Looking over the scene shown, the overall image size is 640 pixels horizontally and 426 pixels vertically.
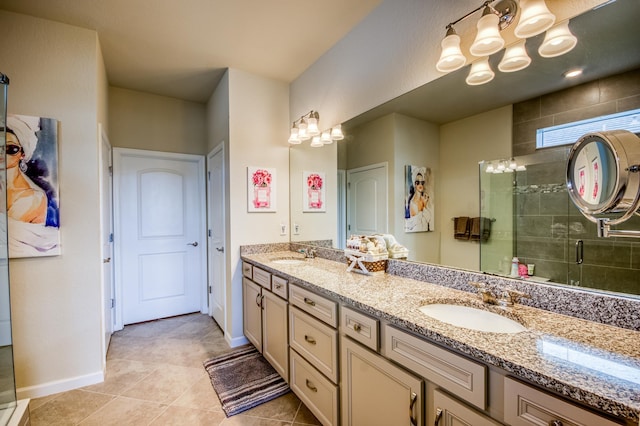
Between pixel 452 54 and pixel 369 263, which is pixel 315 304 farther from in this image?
pixel 452 54

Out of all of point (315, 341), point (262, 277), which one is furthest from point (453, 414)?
point (262, 277)

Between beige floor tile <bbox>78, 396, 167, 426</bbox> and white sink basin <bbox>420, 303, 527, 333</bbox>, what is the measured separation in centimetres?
187

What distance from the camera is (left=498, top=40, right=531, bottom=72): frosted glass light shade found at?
1223mm

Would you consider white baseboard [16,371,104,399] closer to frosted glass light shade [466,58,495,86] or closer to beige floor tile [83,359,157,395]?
beige floor tile [83,359,157,395]

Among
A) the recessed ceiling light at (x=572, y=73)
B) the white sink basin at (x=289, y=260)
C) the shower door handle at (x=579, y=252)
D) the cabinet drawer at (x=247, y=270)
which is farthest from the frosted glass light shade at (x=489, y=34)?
the cabinet drawer at (x=247, y=270)

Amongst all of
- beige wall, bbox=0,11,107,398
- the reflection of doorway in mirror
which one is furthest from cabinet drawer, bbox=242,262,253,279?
the reflection of doorway in mirror

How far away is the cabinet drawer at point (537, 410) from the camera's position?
0.66 meters

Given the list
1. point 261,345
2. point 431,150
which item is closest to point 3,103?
point 261,345

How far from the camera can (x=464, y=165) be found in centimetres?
157

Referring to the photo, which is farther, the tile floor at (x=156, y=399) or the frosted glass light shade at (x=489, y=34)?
the tile floor at (x=156, y=399)

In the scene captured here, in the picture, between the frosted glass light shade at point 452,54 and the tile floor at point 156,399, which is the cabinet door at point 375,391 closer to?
the tile floor at point 156,399

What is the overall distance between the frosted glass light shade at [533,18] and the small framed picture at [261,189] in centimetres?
221

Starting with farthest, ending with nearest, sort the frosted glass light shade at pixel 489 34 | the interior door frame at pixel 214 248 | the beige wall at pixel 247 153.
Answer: the interior door frame at pixel 214 248, the beige wall at pixel 247 153, the frosted glass light shade at pixel 489 34

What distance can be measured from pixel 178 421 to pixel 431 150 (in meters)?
2.29
